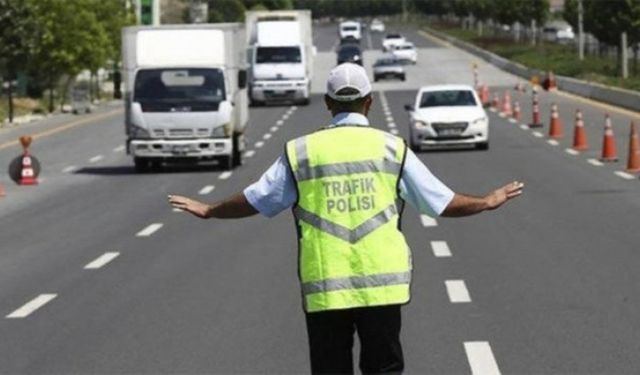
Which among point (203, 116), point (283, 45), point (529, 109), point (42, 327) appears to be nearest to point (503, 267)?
point (42, 327)

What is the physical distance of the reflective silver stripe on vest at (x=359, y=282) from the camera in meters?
6.57

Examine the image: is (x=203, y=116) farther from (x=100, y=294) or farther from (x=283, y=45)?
(x=283, y=45)

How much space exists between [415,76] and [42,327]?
3189 inches

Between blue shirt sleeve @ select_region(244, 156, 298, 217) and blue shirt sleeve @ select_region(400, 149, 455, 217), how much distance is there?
16.3 inches

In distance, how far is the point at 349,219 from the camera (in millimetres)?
6617

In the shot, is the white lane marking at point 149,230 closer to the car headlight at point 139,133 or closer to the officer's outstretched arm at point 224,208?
the car headlight at point 139,133

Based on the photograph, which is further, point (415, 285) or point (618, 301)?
point (415, 285)

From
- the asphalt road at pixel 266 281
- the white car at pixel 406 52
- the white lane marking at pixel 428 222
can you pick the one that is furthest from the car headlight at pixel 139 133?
the white car at pixel 406 52

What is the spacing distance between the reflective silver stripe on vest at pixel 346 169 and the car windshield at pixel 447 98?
3097cm

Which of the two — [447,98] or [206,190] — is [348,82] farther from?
[447,98]

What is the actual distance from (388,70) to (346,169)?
270 feet

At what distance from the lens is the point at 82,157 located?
1524 inches

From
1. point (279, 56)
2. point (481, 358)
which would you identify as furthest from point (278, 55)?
point (481, 358)

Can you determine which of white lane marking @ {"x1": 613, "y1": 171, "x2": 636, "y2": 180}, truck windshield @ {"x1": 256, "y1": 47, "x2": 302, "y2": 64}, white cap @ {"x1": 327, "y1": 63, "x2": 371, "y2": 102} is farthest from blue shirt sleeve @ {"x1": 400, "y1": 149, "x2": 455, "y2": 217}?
truck windshield @ {"x1": 256, "y1": 47, "x2": 302, "y2": 64}
